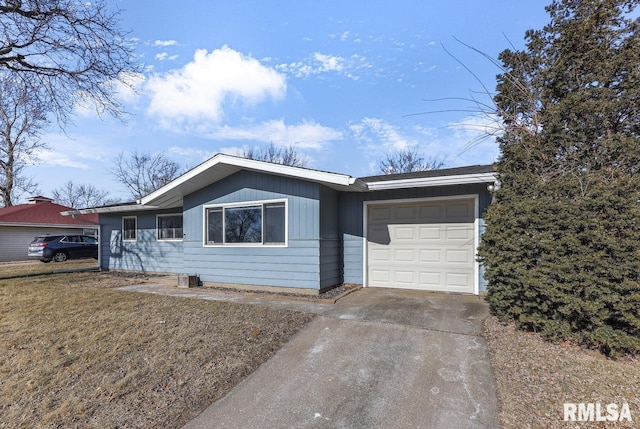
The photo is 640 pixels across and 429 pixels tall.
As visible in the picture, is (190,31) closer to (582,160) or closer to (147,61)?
(147,61)

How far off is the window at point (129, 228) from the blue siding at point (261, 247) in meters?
4.71

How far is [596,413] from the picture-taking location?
2492 mm

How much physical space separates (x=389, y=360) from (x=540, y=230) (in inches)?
98.1

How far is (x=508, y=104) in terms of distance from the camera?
16.6 ft

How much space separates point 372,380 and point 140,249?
1143 cm

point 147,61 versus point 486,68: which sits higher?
point 147,61

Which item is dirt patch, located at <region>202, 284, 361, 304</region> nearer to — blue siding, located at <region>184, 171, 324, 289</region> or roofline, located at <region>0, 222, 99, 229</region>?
blue siding, located at <region>184, 171, 324, 289</region>

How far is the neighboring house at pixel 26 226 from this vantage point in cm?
1938

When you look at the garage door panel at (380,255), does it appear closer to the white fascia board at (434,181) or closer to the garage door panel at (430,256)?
the garage door panel at (430,256)

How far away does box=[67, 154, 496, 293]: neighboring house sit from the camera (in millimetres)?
6586

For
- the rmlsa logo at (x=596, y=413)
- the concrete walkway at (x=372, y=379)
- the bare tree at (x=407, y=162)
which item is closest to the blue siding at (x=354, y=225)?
the concrete walkway at (x=372, y=379)

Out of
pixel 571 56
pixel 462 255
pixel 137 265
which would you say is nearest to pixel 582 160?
pixel 571 56

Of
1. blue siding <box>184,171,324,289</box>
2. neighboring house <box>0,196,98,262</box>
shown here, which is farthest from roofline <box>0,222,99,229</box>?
blue siding <box>184,171,324,289</box>

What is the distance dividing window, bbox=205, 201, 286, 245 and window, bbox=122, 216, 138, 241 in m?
5.56
